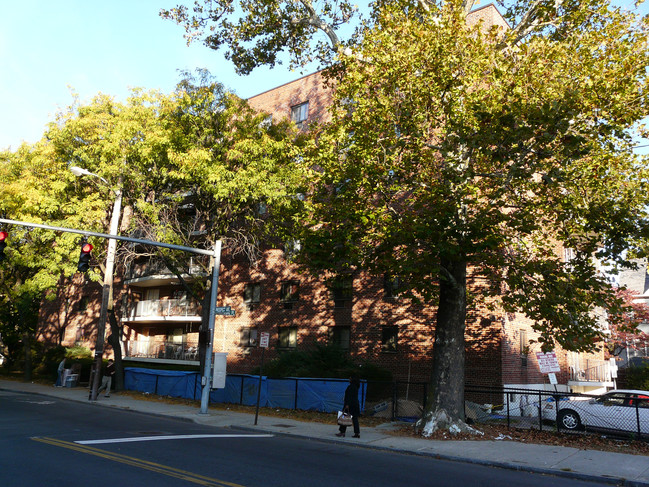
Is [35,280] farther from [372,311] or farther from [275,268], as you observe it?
[372,311]

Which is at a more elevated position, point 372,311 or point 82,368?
point 372,311

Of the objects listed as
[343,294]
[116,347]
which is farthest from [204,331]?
[116,347]

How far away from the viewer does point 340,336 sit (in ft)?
85.4

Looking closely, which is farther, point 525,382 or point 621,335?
point 621,335

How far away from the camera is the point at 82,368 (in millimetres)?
31750

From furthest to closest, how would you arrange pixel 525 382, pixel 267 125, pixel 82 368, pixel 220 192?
pixel 82 368 → pixel 267 125 → pixel 525 382 → pixel 220 192

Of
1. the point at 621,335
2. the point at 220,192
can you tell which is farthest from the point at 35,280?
the point at 621,335

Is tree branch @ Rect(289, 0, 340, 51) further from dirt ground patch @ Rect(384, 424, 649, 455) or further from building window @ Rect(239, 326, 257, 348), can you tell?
building window @ Rect(239, 326, 257, 348)

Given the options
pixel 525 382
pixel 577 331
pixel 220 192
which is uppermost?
pixel 220 192

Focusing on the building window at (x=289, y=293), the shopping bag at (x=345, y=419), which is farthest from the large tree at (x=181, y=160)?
the shopping bag at (x=345, y=419)

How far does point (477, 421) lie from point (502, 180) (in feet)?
28.2

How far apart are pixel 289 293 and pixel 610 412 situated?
17.3 meters

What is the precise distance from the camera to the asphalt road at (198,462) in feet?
25.8

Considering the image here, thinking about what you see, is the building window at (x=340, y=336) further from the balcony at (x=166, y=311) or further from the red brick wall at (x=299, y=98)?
the red brick wall at (x=299, y=98)
